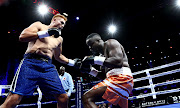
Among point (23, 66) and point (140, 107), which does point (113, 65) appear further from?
point (140, 107)

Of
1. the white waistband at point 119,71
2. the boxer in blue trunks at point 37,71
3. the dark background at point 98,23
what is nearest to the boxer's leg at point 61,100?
the boxer in blue trunks at point 37,71

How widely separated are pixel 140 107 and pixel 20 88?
2.95 metres

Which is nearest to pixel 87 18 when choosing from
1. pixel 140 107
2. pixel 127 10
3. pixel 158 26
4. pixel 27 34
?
pixel 127 10

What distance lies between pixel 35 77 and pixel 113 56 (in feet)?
3.39

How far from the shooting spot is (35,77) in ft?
5.68

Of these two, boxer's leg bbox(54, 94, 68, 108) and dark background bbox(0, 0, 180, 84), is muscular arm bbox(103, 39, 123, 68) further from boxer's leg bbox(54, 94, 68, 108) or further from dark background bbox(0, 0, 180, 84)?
dark background bbox(0, 0, 180, 84)

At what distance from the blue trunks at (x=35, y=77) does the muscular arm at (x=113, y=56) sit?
75 cm

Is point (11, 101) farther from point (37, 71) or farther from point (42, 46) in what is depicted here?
point (42, 46)

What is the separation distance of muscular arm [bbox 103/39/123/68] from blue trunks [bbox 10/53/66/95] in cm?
75

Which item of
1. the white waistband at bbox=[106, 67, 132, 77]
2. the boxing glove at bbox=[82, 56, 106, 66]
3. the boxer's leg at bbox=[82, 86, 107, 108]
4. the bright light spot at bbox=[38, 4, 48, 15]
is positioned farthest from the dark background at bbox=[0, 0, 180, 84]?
the boxer's leg at bbox=[82, 86, 107, 108]

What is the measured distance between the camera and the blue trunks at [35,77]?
163 centimetres

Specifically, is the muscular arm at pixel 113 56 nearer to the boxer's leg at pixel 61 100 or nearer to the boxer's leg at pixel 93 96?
the boxer's leg at pixel 93 96

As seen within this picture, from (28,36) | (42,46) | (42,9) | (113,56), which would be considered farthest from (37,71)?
(42,9)

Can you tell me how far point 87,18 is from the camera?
9180mm
